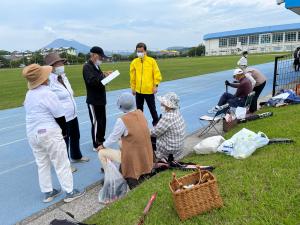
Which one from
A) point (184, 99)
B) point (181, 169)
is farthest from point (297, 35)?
point (181, 169)

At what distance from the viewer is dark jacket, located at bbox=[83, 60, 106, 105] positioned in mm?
5547

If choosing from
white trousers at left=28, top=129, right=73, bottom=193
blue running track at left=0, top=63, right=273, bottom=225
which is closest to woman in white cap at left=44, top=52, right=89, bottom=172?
blue running track at left=0, top=63, right=273, bottom=225

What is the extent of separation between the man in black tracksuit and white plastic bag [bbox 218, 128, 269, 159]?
2314 millimetres

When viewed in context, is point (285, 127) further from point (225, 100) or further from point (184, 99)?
point (184, 99)

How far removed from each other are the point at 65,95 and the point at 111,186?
1.84 m

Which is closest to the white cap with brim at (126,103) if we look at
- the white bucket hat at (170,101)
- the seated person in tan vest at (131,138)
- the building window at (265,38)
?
the seated person in tan vest at (131,138)

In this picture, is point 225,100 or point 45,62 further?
point 225,100

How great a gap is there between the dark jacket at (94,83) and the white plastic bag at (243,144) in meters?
2.37

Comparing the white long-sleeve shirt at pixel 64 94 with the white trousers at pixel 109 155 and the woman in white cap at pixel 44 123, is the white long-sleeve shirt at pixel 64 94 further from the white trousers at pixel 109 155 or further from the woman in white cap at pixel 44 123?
the white trousers at pixel 109 155

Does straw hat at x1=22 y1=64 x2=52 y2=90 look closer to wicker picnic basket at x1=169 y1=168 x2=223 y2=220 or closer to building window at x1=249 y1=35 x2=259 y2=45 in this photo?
wicker picnic basket at x1=169 y1=168 x2=223 y2=220

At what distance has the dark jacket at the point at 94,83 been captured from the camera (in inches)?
218

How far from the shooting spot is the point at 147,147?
4324 millimetres

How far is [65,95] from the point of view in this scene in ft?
16.8

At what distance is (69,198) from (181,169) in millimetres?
1604
